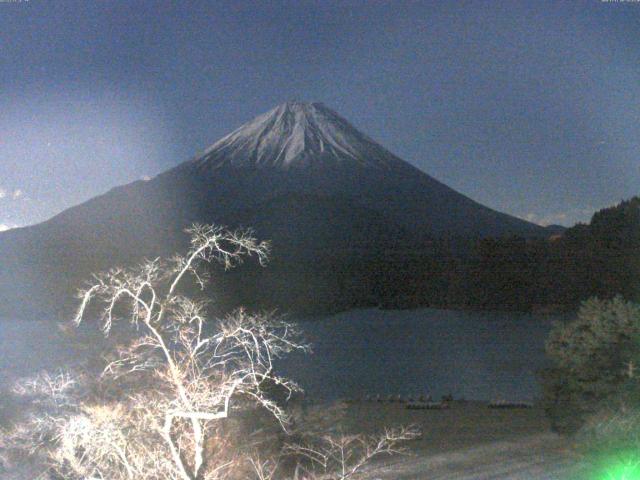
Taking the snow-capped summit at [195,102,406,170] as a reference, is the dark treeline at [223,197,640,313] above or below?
below

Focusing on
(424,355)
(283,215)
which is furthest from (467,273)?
(283,215)

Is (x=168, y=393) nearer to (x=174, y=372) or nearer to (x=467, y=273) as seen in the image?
(x=174, y=372)

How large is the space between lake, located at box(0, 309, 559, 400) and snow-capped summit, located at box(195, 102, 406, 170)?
2246 cm

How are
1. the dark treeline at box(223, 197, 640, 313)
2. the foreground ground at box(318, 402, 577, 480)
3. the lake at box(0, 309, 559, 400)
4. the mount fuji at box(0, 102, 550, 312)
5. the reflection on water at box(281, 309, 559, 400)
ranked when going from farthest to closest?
the mount fuji at box(0, 102, 550, 312), the dark treeline at box(223, 197, 640, 313), the reflection on water at box(281, 309, 559, 400), the lake at box(0, 309, 559, 400), the foreground ground at box(318, 402, 577, 480)

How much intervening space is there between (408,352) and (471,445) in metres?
28.1

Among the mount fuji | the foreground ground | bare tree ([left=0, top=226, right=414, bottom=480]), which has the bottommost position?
the foreground ground

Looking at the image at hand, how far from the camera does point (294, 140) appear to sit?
74812 millimetres

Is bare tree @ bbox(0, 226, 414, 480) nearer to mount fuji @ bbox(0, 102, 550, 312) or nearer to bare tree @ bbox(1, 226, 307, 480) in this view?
bare tree @ bbox(1, 226, 307, 480)

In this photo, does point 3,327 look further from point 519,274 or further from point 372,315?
point 519,274

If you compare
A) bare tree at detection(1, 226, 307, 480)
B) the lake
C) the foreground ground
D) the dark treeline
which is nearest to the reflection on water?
the lake

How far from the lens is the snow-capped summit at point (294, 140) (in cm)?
7206

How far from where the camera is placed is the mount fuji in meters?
56.7

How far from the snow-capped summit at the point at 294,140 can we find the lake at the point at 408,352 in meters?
22.5

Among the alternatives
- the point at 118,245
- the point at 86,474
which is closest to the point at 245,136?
the point at 118,245
